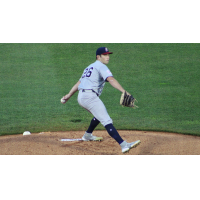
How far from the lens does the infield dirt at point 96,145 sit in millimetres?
6105

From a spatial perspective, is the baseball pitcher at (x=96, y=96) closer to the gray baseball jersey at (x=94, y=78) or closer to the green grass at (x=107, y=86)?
the gray baseball jersey at (x=94, y=78)

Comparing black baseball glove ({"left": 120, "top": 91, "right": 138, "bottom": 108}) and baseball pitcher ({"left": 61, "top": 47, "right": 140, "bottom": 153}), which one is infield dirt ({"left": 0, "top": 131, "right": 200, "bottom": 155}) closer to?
baseball pitcher ({"left": 61, "top": 47, "right": 140, "bottom": 153})

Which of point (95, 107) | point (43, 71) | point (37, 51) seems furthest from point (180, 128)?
point (37, 51)

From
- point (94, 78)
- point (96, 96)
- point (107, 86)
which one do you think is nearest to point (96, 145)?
point (96, 96)

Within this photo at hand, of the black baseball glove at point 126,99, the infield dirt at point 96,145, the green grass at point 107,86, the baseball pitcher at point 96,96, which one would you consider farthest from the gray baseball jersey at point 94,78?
the green grass at point 107,86

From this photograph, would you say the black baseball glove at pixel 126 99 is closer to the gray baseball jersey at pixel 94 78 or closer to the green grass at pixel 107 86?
the gray baseball jersey at pixel 94 78

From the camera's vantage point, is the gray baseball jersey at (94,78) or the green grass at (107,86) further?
the green grass at (107,86)

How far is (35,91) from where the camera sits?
10.6m

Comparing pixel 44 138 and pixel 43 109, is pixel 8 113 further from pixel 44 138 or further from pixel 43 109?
pixel 44 138

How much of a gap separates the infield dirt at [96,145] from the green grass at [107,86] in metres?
0.59

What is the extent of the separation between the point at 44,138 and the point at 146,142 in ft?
6.63

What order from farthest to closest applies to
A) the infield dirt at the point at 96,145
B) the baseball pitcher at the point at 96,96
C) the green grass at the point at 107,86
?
1. the green grass at the point at 107,86
2. the infield dirt at the point at 96,145
3. the baseball pitcher at the point at 96,96

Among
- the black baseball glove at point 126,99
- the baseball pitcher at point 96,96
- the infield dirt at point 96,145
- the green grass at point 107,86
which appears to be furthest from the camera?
the green grass at point 107,86

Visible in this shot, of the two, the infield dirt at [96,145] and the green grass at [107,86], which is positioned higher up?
the green grass at [107,86]
